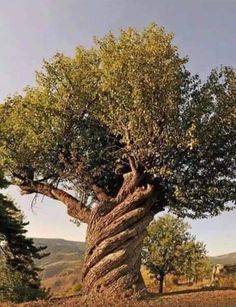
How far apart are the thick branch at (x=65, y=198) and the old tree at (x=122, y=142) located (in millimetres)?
80

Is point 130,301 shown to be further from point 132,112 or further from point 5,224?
point 5,224

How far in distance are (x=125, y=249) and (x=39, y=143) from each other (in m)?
9.69

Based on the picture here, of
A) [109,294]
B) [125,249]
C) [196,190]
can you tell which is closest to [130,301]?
[109,294]

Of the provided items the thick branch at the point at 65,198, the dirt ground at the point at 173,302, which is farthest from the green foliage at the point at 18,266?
the dirt ground at the point at 173,302

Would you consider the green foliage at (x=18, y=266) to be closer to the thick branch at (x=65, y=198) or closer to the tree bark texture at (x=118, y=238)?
the thick branch at (x=65, y=198)

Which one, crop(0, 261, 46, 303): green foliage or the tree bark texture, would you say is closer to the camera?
the tree bark texture

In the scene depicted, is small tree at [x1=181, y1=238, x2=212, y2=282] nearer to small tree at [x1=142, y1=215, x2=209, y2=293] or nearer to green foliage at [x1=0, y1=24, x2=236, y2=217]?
small tree at [x1=142, y1=215, x2=209, y2=293]

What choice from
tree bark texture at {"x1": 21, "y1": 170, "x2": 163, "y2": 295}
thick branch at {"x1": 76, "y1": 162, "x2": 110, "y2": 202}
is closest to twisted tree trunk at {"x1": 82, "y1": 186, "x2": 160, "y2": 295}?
tree bark texture at {"x1": 21, "y1": 170, "x2": 163, "y2": 295}

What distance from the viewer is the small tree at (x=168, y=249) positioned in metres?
57.8

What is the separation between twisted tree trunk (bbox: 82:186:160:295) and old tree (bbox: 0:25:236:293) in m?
0.07

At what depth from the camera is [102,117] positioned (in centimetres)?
3192

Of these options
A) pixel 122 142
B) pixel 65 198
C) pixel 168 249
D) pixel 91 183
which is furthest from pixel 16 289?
pixel 168 249

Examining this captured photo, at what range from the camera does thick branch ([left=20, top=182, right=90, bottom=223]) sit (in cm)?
3291

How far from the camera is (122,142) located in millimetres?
32125
